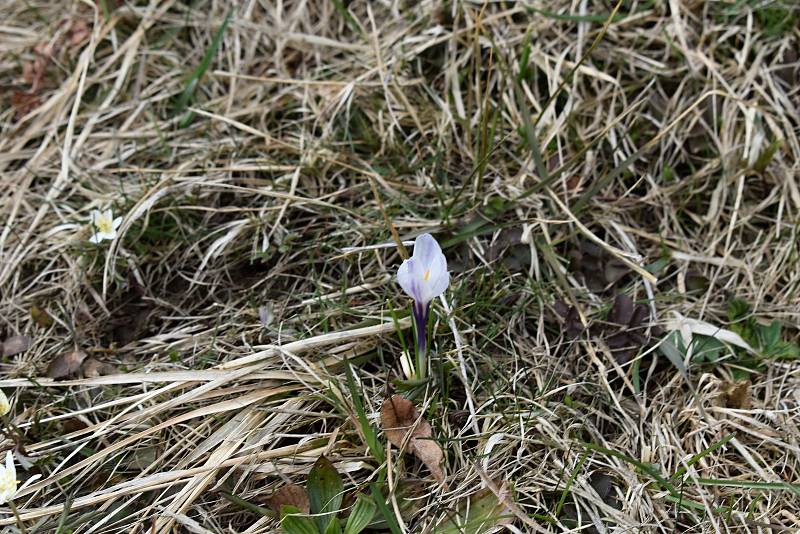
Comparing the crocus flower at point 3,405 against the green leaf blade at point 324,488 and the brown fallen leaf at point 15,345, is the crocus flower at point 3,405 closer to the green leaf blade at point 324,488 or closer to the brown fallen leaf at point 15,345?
the brown fallen leaf at point 15,345

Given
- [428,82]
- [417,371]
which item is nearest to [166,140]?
[428,82]

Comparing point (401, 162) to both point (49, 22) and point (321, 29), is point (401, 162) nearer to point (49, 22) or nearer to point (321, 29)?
point (321, 29)

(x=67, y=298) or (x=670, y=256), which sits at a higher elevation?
(x=67, y=298)

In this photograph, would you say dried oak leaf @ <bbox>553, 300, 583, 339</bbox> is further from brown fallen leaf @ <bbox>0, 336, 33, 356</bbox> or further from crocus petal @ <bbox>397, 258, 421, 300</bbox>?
brown fallen leaf @ <bbox>0, 336, 33, 356</bbox>

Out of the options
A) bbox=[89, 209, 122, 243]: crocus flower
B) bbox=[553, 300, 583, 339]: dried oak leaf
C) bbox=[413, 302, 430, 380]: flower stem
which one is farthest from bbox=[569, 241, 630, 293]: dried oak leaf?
bbox=[89, 209, 122, 243]: crocus flower

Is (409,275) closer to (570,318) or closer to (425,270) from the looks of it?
(425,270)

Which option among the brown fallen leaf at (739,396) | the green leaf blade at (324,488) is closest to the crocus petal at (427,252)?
the green leaf blade at (324,488)

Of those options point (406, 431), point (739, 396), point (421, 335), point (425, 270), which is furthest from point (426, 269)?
point (739, 396)
